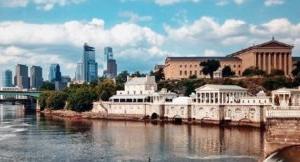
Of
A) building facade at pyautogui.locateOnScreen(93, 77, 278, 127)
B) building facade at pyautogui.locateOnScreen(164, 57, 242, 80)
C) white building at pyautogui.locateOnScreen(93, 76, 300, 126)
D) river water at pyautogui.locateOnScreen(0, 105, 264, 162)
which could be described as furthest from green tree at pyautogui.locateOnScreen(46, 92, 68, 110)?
river water at pyautogui.locateOnScreen(0, 105, 264, 162)

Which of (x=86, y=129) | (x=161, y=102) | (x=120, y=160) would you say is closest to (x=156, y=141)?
(x=120, y=160)

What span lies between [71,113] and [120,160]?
10160cm

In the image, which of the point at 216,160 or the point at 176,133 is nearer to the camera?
the point at 216,160

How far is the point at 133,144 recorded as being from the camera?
83.6 metres

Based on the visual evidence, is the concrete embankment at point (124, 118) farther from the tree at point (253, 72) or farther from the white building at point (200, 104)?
the tree at point (253, 72)

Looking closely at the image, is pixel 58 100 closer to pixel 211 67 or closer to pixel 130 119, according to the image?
pixel 130 119

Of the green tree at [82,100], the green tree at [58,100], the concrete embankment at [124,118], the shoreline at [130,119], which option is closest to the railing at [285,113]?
the shoreline at [130,119]

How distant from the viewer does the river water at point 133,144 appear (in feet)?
227

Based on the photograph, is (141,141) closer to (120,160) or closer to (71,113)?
(120,160)

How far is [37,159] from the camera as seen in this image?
6825 centimetres

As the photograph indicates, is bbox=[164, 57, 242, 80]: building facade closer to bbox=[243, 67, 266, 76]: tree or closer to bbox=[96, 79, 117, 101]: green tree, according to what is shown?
bbox=[243, 67, 266, 76]: tree

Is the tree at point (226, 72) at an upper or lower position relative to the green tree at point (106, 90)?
upper

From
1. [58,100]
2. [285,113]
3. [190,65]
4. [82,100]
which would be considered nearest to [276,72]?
[190,65]

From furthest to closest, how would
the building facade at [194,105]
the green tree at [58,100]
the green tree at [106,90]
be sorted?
the green tree at [58,100], the green tree at [106,90], the building facade at [194,105]
